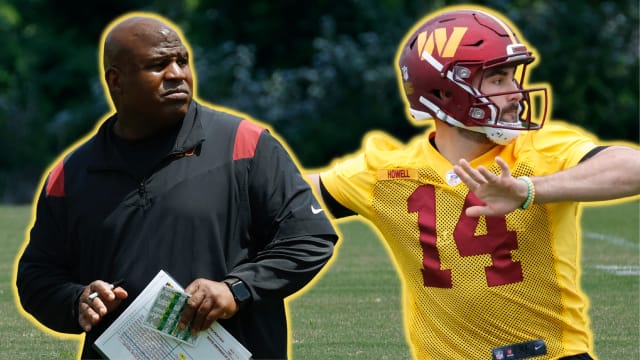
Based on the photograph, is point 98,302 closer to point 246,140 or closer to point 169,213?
point 169,213

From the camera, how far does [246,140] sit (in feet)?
13.3

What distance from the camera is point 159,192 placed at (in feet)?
13.1

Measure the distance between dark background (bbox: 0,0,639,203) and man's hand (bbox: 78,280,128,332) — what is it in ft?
65.7

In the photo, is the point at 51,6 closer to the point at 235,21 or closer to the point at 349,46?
the point at 235,21

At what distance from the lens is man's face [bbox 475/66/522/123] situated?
4.49 m

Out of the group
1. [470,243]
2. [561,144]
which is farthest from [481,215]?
[561,144]

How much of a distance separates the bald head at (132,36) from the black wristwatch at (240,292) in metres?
0.72

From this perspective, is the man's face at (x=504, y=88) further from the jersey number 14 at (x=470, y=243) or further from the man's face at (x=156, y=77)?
the man's face at (x=156, y=77)

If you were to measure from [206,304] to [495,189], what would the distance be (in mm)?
951

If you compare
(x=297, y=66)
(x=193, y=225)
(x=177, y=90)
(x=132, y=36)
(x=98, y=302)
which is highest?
(x=132, y=36)

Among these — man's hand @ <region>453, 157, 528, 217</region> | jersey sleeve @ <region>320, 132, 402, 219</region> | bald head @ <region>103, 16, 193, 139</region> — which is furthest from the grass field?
bald head @ <region>103, 16, 193, 139</region>

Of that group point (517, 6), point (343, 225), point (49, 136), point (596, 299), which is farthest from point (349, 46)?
point (596, 299)

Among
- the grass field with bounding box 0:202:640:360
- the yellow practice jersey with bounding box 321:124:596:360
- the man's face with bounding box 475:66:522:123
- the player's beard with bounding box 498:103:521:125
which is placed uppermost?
the man's face with bounding box 475:66:522:123

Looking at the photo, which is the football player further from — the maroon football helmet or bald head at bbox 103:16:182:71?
bald head at bbox 103:16:182:71
